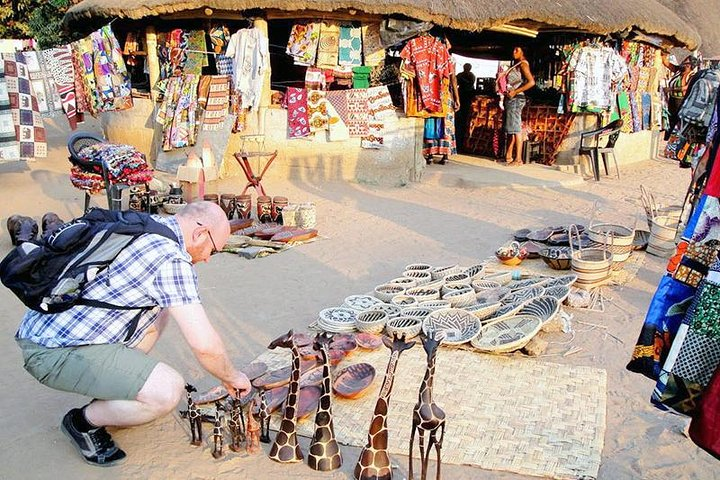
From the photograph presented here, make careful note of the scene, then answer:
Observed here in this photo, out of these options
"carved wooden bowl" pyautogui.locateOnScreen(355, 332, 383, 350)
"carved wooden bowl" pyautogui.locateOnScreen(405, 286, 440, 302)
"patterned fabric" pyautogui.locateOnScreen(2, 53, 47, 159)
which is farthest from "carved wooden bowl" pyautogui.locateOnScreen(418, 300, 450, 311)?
"patterned fabric" pyautogui.locateOnScreen(2, 53, 47, 159)

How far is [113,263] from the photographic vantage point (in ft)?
7.36

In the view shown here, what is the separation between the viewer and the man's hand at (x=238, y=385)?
7.90ft

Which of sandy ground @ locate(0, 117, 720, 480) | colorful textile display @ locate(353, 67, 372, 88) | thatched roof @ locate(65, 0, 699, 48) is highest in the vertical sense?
thatched roof @ locate(65, 0, 699, 48)

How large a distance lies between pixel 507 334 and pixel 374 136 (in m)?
5.26

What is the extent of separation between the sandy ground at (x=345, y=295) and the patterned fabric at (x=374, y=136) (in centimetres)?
67

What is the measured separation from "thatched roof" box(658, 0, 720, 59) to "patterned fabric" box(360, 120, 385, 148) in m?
11.5

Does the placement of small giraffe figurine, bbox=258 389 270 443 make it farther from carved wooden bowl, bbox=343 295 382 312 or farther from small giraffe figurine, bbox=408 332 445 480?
carved wooden bowl, bbox=343 295 382 312

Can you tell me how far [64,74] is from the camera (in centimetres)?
772

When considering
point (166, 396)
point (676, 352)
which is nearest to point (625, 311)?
point (676, 352)

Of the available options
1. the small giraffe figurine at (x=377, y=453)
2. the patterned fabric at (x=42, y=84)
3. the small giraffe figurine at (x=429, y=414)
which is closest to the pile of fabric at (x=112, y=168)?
the patterned fabric at (x=42, y=84)

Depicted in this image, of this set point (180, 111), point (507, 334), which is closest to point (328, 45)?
point (180, 111)

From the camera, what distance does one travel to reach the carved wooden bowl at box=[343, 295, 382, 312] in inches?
158

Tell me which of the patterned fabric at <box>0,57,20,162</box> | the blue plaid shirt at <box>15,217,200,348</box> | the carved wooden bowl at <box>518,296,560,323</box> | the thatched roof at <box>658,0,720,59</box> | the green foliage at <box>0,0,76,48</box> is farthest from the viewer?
the thatched roof at <box>658,0,720,59</box>

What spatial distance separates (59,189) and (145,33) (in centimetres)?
279
